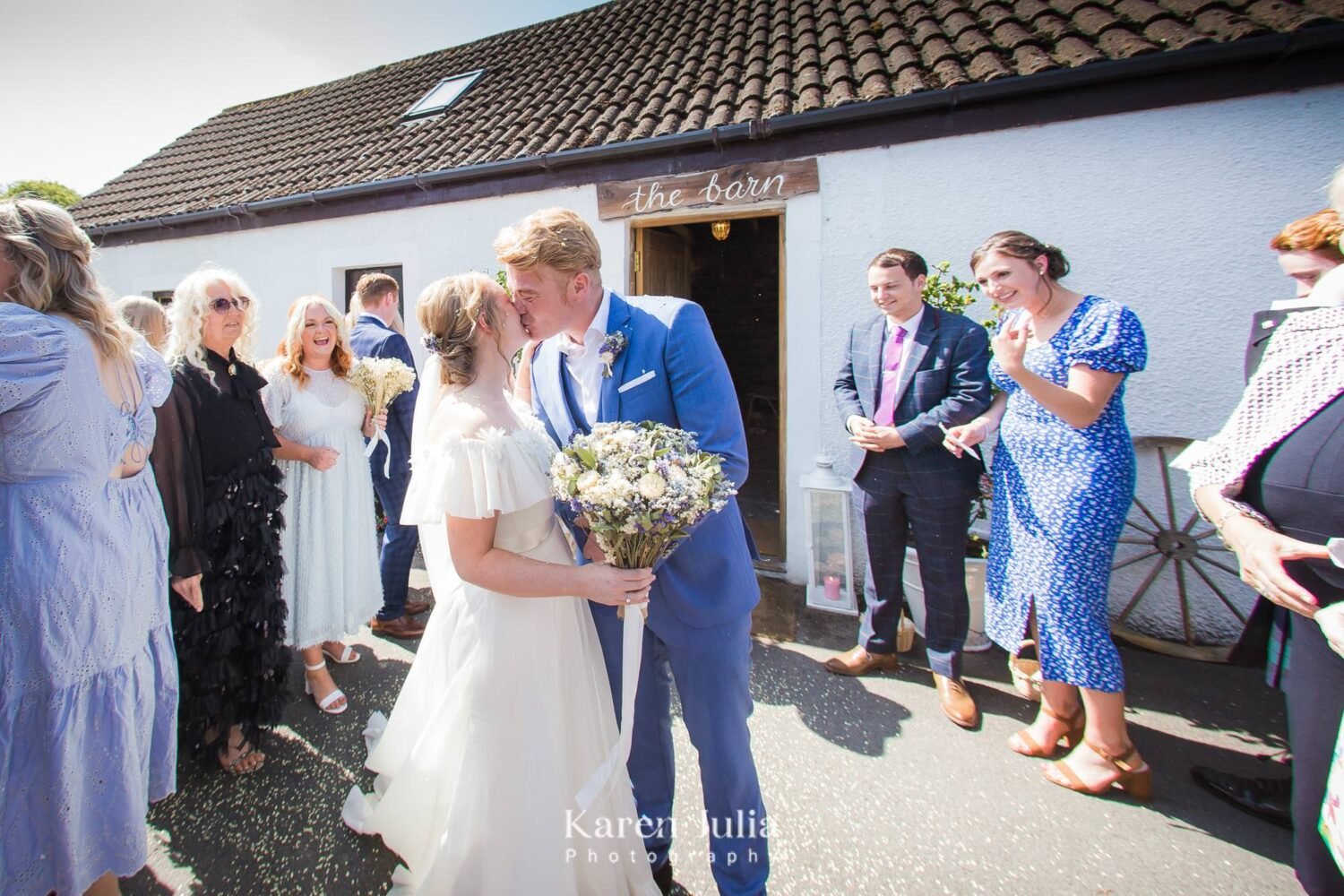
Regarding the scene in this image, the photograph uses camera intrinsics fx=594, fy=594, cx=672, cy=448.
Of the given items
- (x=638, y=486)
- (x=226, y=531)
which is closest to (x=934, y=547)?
(x=638, y=486)

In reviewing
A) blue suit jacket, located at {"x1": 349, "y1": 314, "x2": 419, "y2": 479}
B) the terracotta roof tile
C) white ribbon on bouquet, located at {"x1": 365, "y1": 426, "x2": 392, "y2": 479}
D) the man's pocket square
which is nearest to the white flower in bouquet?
white ribbon on bouquet, located at {"x1": 365, "y1": 426, "x2": 392, "y2": 479}

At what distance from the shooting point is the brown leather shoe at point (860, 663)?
349 centimetres

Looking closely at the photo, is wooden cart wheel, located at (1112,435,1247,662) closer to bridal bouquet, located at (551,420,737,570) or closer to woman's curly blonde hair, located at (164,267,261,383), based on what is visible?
bridal bouquet, located at (551,420,737,570)

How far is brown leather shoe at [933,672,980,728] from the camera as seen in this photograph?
2.98 metres

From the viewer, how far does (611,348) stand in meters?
1.80

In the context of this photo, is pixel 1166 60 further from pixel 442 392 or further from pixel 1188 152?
pixel 442 392

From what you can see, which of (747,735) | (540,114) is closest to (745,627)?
(747,735)

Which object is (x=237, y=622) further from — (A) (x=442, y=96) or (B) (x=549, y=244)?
(A) (x=442, y=96)

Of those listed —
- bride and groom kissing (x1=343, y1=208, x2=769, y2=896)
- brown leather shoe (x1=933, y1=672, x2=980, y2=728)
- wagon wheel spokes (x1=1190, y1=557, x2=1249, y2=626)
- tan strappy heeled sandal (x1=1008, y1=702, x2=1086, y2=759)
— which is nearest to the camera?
bride and groom kissing (x1=343, y1=208, x2=769, y2=896)

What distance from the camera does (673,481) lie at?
58.4 inches

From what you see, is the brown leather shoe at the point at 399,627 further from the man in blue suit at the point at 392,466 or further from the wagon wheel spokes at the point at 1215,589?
the wagon wheel spokes at the point at 1215,589

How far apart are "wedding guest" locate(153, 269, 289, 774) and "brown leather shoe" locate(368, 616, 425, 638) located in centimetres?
108

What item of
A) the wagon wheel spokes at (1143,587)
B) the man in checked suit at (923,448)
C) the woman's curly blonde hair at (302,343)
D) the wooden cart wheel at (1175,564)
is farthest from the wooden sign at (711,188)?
the wagon wheel spokes at (1143,587)

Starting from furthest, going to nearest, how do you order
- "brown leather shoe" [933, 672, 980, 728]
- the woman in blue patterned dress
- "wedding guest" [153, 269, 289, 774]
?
"brown leather shoe" [933, 672, 980, 728] < "wedding guest" [153, 269, 289, 774] < the woman in blue patterned dress
